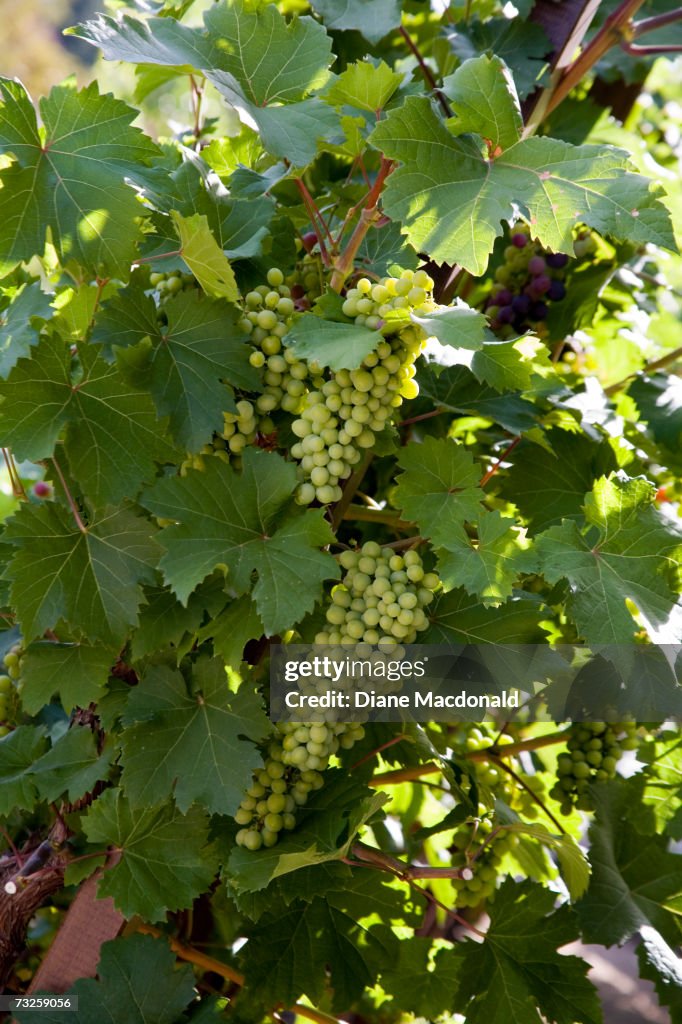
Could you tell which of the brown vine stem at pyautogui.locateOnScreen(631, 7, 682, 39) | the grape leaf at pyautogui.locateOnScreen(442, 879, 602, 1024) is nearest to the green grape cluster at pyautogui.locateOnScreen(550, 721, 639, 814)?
the grape leaf at pyautogui.locateOnScreen(442, 879, 602, 1024)

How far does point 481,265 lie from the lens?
731 millimetres

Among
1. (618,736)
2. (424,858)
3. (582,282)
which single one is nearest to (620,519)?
(618,736)

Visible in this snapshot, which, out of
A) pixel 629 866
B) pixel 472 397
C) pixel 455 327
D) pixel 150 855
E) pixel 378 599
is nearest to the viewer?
pixel 455 327

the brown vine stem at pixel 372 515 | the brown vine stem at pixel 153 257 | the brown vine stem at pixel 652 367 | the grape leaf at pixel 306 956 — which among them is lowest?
the grape leaf at pixel 306 956

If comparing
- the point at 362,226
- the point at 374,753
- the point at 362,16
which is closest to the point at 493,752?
the point at 374,753

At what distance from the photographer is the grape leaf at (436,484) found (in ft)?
2.71

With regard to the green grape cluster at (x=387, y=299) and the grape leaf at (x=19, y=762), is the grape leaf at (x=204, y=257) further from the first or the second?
the grape leaf at (x=19, y=762)

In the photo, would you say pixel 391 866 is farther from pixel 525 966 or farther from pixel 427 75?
pixel 427 75

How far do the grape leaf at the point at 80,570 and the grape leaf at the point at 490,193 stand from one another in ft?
1.14

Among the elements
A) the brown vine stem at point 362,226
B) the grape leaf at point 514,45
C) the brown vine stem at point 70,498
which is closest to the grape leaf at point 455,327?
the brown vine stem at point 362,226

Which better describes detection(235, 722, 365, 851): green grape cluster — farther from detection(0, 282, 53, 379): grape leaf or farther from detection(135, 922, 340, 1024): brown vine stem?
detection(0, 282, 53, 379): grape leaf

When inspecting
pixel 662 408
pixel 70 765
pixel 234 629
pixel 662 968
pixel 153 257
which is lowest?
pixel 662 968

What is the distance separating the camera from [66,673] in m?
0.85

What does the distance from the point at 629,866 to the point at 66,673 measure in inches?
27.9
